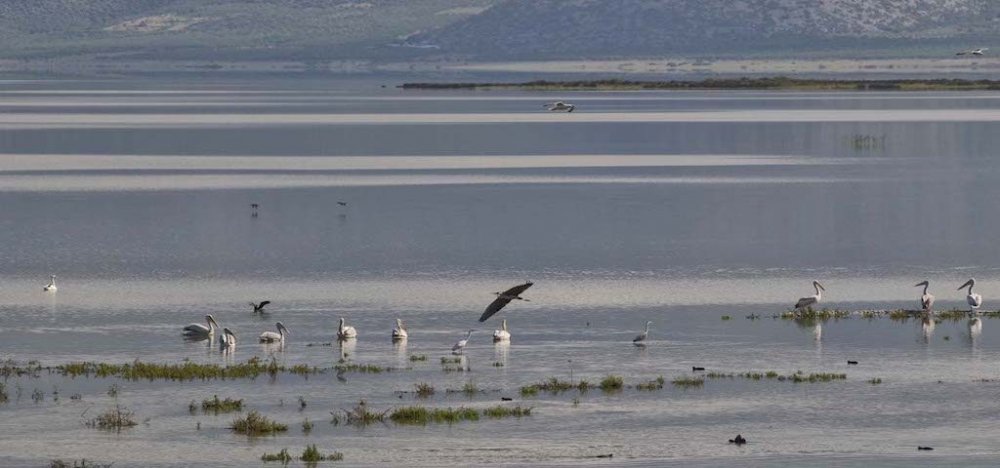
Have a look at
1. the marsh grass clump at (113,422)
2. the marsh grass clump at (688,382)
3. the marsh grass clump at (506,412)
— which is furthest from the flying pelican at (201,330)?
the marsh grass clump at (688,382)

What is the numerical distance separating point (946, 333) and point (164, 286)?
13.7m

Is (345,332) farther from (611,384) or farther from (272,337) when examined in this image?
(611,384)

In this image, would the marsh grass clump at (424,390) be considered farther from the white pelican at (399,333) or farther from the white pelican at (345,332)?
the white pelican at (345,332)

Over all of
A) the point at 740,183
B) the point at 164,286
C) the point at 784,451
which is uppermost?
the point at 740,183

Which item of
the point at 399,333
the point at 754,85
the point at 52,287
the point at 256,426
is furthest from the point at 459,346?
the point at 754,85

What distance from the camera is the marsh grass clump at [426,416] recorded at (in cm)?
2416

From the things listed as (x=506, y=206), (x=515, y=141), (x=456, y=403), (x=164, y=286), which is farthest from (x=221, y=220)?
(x=515, y=141)

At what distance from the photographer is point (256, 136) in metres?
91.9

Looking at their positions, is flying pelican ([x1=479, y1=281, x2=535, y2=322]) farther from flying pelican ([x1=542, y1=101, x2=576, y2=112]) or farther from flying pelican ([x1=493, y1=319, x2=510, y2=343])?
flying pelican ([x1=542, y1=101, x2=576, y2=112])

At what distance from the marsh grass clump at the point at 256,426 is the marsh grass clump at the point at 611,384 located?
4359 mm

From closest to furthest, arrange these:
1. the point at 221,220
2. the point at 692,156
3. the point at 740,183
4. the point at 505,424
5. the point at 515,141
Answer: the point at 505,424 < the point at 221,220 < the point at 740,183 < the point at 692,156 < the point at 515,141

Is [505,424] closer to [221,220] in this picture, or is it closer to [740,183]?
[221,220]

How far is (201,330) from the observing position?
3044 cm

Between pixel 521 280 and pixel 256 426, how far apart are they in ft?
50.5
